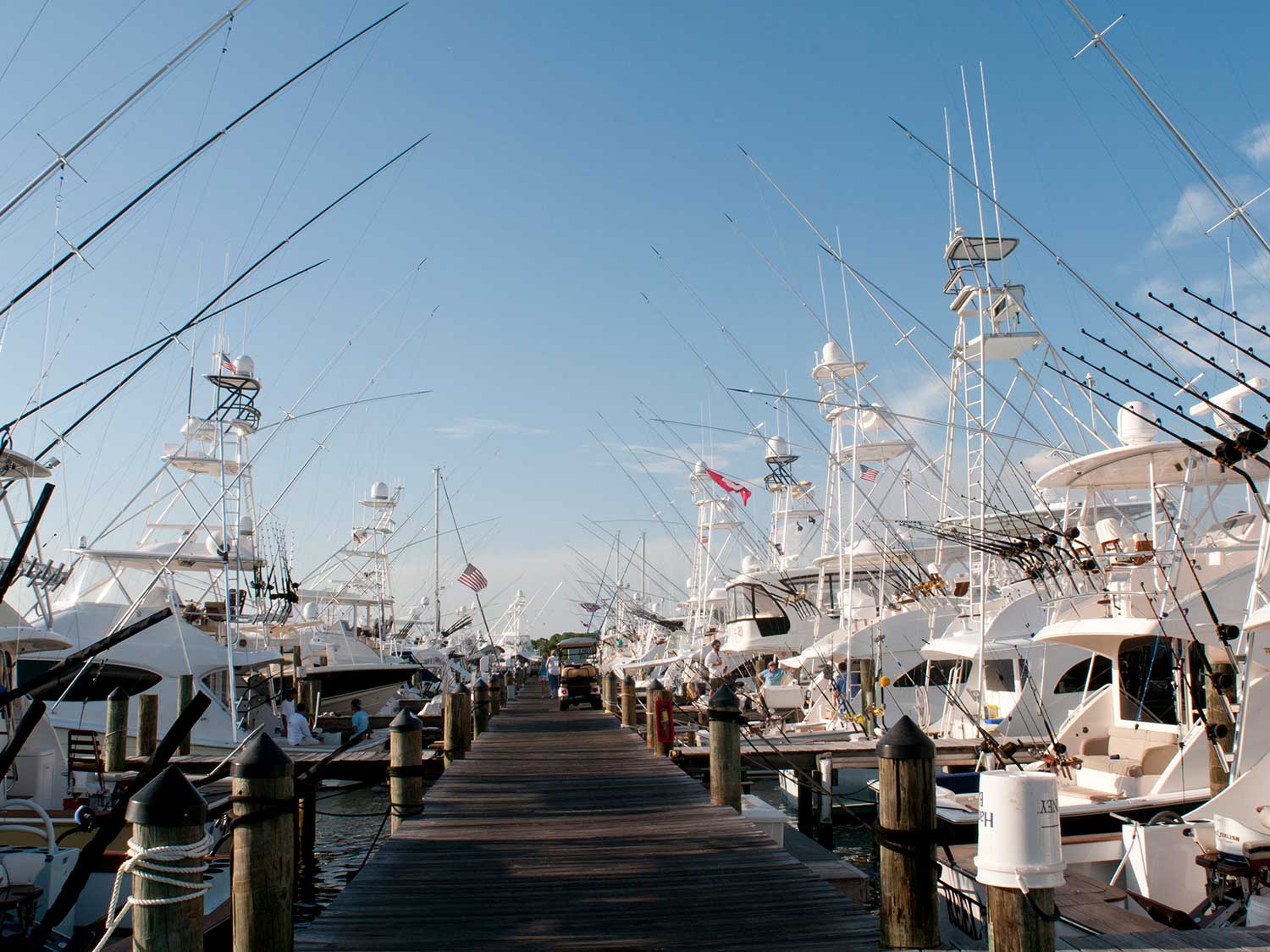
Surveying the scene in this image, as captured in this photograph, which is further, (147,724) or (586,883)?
(147,724)

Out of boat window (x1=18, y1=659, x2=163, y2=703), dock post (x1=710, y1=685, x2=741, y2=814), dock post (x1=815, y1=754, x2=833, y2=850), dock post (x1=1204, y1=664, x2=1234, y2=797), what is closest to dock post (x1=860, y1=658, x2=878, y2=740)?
dock post (x1=815, y1=754, x2=833, y2=850)

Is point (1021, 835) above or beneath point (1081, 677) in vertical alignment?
above

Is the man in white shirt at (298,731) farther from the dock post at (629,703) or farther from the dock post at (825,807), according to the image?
the dock post at (825,807)

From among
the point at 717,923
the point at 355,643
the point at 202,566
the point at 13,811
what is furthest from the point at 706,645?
the point at 717,923

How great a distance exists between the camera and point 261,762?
5551 mm

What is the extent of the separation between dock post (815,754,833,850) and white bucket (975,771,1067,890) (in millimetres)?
13212

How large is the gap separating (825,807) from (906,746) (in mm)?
14399

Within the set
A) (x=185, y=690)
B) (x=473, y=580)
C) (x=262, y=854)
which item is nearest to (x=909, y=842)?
(x=262, y=854)

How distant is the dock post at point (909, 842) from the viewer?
5465 millimetres

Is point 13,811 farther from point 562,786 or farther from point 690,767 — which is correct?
point 690,767

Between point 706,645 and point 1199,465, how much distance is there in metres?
30.7

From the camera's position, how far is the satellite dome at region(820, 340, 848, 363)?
103ft

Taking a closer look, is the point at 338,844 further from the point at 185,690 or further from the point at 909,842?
the point at 909,842

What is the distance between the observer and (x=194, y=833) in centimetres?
456
